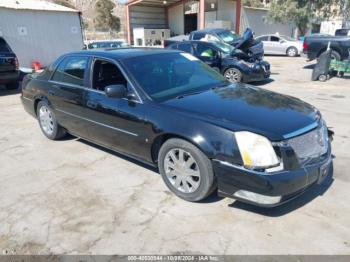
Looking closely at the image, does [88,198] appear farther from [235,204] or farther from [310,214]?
[310,214]

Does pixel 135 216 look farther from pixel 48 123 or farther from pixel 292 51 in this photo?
pixel 292 51

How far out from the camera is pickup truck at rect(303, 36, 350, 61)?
1303 centimetres

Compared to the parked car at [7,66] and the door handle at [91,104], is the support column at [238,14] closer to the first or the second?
the parked car at [7,66]

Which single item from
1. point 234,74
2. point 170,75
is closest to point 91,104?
point 170,75

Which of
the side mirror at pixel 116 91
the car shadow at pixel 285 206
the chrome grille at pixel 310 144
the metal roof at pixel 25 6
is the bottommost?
the car shadow at pixel 285 206

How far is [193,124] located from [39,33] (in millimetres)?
15220

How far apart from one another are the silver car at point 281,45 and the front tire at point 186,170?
18.5 m

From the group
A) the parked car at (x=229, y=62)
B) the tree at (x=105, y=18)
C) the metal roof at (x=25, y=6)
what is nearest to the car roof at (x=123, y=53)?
the parked car at (x=229, y=62)

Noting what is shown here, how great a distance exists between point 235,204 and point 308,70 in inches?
495

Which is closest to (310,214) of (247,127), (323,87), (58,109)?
(247,127)

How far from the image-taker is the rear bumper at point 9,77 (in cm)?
1035

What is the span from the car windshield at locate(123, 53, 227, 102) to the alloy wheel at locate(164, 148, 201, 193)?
69 centimetres

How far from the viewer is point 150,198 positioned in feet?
12.4

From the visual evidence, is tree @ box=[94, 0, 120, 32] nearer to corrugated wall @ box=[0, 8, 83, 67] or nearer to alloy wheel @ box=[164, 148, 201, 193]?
corrugated wall @ box=[0, 8, 83, 67]
